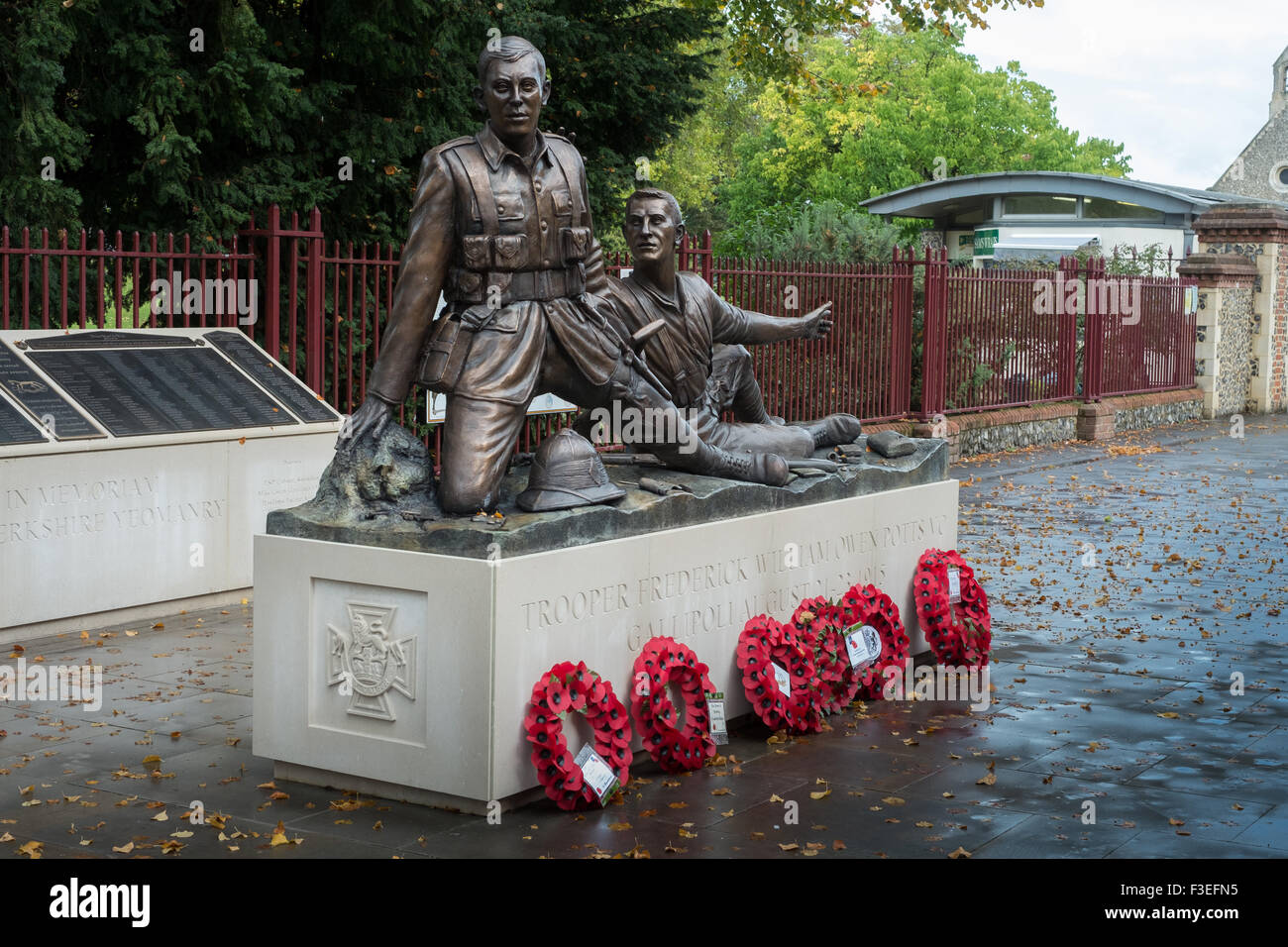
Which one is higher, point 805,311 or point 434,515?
point 805,311

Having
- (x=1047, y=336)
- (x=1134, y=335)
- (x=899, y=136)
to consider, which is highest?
(x=899, y=136)

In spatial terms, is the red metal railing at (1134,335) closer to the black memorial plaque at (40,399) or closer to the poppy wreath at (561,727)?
the black memorial plaque at (40,399)

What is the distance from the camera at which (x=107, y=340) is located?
30.3 ft

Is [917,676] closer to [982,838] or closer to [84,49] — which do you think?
[982,838]

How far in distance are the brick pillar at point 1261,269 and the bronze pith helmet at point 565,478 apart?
24.1 m

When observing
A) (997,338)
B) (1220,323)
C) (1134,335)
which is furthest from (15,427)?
(1220,323)

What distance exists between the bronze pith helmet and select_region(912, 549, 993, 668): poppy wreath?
249 centimetres

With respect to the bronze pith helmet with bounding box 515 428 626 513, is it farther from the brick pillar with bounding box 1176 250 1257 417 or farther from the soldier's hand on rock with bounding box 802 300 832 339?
the brick pillar with bounding box 1176 250 1257 417

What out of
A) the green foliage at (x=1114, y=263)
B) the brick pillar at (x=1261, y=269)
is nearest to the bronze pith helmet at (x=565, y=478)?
the green foliage at (x=1114, y=263)

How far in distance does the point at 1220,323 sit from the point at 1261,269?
2129 millimetres

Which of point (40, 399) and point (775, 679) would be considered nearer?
point (775, 679)

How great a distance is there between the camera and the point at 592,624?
5949 mm

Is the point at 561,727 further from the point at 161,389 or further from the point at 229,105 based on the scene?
the point at 229,105

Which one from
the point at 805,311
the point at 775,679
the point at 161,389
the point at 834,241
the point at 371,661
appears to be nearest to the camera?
the point at 371,661
